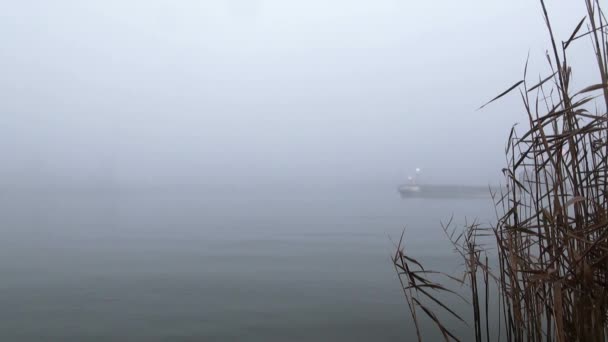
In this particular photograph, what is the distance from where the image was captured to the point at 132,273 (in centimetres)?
1100

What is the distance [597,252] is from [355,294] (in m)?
7.50

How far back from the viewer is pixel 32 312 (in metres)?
7.31

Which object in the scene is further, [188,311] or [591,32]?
[188,311]

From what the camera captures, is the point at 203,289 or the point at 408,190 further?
the point at 408,190

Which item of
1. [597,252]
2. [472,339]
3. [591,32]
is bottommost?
[472,339]

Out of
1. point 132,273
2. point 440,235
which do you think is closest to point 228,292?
point 132,273

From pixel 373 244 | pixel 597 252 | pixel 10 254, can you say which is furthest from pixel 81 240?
pixel 597 252

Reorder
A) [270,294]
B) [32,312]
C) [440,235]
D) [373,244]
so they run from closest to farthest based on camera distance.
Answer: [32,312]
[270,294]
[373,244]
[440,235]

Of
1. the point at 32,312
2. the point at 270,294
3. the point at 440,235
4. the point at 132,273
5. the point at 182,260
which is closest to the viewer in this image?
the point at 32,312

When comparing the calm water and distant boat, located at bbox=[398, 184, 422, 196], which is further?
distant boat, located at bbox=[398, 184, 422, 196]

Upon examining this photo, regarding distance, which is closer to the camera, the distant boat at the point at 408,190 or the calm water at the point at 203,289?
the calm water at the point at 203,289

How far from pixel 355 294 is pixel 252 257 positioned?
5.63 m

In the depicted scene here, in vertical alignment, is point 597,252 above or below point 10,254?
above

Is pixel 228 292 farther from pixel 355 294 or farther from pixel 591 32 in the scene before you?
pixel 591 32
